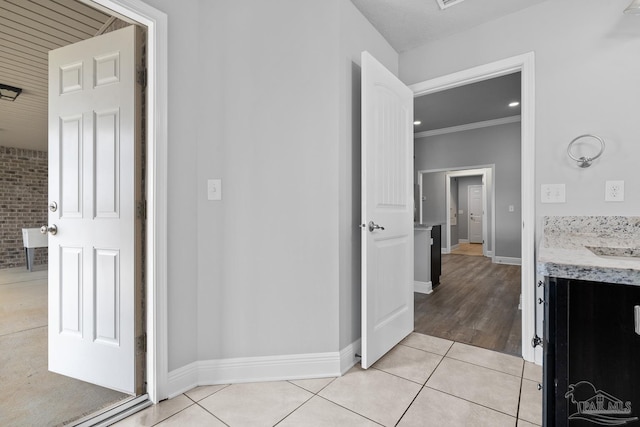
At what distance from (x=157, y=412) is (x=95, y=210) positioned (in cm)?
116

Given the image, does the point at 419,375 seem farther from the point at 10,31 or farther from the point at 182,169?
the point at 10,31

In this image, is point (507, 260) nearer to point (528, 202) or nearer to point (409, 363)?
point (528, 202)

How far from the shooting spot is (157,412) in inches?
61.8

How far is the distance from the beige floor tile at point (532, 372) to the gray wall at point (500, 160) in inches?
179

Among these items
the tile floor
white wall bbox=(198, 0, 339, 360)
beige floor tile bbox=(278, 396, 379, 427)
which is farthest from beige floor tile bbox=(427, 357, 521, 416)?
white wall bbox=(198, 0, 339, 360)

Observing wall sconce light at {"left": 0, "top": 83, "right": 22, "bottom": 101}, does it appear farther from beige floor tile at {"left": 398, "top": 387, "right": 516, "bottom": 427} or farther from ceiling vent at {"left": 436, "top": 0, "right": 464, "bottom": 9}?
beige floor tile at {"left": 398, "top": 387, "right": 516, "bottom": 427}

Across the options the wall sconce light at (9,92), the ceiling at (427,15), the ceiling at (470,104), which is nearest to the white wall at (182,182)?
the ceiling at (427,15)

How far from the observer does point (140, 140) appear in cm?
169

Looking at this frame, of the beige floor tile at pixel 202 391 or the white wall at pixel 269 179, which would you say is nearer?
the beige floor tile at pixel 202 391

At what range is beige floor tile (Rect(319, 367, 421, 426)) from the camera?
5.10ft

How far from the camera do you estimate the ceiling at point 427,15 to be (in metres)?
2.12

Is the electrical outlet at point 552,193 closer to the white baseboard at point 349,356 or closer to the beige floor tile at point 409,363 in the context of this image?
the beige floor tile at point 409,363

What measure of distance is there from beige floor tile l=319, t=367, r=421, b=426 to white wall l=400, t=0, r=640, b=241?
1.40 metres

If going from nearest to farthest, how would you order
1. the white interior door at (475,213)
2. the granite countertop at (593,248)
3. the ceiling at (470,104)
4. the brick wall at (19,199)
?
the granite countertop at (593,248)
the ceiling at (470,104)
the brick wall at (19,199)
the white interior door at (475,213)
